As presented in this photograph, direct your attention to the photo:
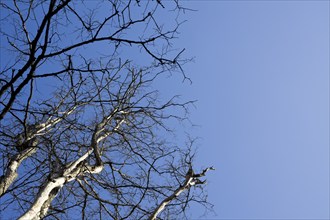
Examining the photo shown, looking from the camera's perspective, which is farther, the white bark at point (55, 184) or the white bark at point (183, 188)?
the white bark at point (183, 188)

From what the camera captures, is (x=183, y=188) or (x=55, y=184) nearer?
(x=55, y=184)

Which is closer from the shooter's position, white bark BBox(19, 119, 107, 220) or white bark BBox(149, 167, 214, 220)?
white bark BBox(19, 119, 107, 220)

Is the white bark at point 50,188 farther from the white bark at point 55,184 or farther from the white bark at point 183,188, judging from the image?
the white bark at point 183,188

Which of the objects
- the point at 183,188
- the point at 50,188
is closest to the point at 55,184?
the point at 50,188

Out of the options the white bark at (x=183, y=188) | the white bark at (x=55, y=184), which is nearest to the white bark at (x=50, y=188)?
the white bark at (x=55, y=184)

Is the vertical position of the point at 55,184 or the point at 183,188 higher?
the point at 183,188

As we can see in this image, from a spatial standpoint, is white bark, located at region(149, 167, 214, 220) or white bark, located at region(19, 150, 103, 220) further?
white bark, located at region(149, 167, 214, 220)

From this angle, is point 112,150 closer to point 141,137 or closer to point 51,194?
point 141,137

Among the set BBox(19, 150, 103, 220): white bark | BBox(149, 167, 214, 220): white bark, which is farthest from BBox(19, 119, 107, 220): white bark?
BBox(149, 167, 214, 220): white bark

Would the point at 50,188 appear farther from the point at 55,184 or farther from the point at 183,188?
the point at 183,188

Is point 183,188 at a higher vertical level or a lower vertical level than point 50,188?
higher

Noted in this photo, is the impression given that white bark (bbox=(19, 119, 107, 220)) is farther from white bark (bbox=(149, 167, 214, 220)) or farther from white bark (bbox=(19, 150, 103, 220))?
white bark (bbox=(149, 167, 214, 220))

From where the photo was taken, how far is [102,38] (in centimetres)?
190

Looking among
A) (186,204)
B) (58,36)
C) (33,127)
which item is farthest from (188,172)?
(58,36)
